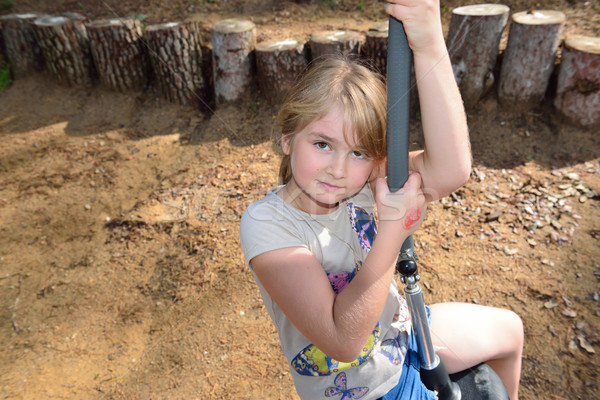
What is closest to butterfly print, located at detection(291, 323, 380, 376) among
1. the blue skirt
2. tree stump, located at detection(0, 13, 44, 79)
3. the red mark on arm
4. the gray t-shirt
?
the gray t-shirt

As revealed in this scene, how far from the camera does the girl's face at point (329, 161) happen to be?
1360 millimetres

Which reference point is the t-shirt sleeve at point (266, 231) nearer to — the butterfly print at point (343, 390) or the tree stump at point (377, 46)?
the butterfly print at point (343, 390)

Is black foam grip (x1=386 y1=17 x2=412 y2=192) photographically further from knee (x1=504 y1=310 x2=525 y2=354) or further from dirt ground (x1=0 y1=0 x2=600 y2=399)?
dirt ground (x1=0 y1=0 x2=600 y2=399)

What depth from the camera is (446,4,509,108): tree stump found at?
342cm

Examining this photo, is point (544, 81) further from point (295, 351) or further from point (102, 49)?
point (102, 49)

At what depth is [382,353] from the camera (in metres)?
1.44

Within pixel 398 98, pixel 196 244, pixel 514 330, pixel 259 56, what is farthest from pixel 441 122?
pixel 259 56

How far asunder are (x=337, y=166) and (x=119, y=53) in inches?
146

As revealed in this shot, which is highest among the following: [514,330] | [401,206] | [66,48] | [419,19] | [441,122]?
[419,19]

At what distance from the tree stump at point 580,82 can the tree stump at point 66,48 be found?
4371 mm

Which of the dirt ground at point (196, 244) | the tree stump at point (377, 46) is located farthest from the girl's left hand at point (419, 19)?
the tree stump at point (377, 46)

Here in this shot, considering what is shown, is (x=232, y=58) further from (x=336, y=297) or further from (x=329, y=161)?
(x=336, y=297)

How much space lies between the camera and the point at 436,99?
3.93 feet

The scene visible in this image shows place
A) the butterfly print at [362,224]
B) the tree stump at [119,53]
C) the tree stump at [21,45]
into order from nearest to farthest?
the butterfly print at [362,224]
the tree stump at [119,53]
the tree stump at [21,45]
